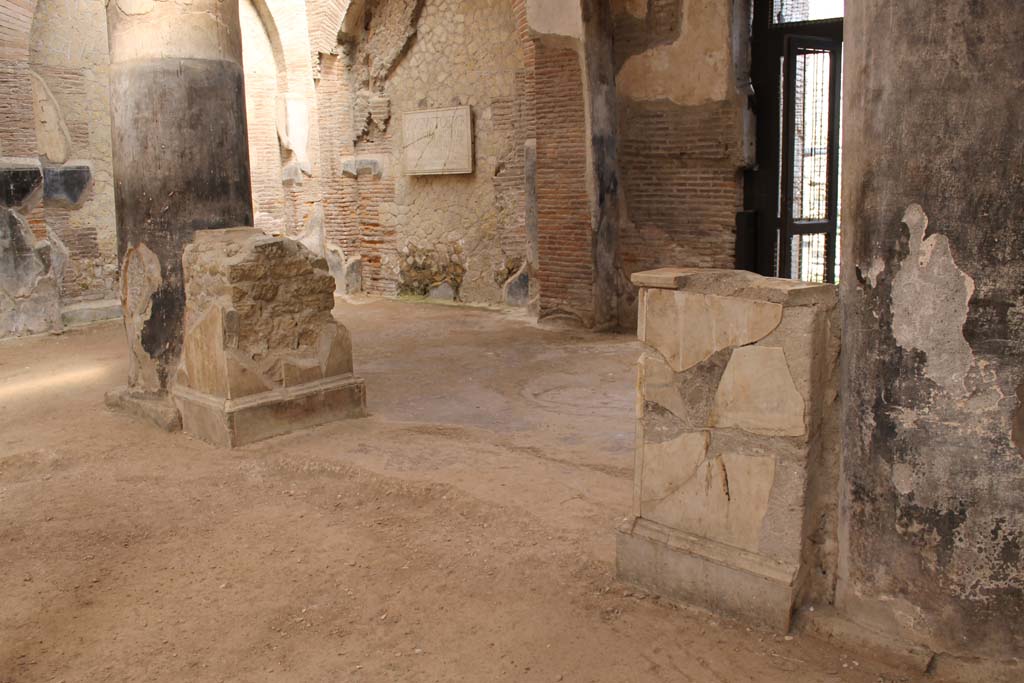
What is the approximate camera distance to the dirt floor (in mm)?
2625

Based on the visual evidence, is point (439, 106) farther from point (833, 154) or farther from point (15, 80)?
point (833, 154)

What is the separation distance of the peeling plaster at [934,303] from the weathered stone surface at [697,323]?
0.36 m

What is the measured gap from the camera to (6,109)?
8.08 metres

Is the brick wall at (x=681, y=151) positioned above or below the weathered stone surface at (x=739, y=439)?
above

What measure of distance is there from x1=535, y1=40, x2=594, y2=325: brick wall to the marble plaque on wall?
1.62 m

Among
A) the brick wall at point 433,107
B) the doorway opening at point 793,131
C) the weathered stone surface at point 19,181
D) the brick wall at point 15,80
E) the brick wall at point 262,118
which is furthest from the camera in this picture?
the brick wall at point 262,118

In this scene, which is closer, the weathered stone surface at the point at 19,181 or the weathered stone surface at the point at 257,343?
the weathered stone surface at the point at 257,343

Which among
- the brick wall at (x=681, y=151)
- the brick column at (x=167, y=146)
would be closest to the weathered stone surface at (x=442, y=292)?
the brick wall at (x=681, y=151)

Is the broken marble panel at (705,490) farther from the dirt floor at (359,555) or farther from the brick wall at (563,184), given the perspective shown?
the brick wall at (563,184)

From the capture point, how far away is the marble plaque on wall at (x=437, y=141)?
31.3 feet

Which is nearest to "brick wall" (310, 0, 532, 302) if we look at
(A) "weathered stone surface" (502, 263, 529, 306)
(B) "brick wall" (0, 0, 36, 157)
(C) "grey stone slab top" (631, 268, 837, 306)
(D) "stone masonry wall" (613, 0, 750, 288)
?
(A) "weathered stone surface" (502, 263, 529, 306)

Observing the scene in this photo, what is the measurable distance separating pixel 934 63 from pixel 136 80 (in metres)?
4.31

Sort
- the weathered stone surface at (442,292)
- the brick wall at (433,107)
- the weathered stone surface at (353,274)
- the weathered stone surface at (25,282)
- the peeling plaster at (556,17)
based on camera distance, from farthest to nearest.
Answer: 1. the weathered stone surface at (353,274)
2. the weathered stone surface at (442,292)
3. the brick wall at (433,107)
4. the weathered stone surface at (25,282)
5. the peeling plaster at (556,17)

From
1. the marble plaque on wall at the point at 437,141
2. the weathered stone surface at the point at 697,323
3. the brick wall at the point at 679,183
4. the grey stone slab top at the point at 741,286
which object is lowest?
the weathered stone surface at the point at 697,323
